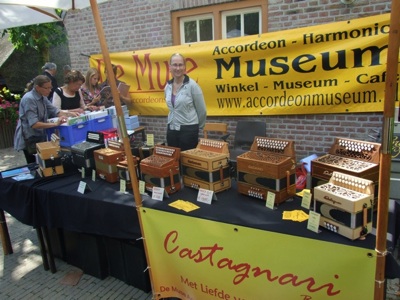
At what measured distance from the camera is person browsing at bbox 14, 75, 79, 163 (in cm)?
336

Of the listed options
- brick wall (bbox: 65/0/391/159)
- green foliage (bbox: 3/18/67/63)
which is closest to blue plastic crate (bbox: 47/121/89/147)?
brick wall (bbox: 65/0/391/159)

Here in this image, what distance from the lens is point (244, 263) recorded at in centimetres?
188

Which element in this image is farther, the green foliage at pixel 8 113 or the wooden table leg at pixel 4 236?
the green foliage at pixel 8 113

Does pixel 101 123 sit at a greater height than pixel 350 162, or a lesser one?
greater

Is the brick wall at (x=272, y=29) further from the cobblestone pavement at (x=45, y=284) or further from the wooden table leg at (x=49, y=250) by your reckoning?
the wooden table leg at (x=49, y=250)

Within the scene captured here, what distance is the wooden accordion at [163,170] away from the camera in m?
2.29

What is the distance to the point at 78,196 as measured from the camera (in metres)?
2.55

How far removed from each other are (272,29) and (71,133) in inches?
111

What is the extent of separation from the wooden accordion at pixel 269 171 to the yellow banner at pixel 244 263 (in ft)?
1.16

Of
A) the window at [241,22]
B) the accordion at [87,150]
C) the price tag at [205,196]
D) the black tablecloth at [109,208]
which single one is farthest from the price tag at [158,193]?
the window at [241,22]

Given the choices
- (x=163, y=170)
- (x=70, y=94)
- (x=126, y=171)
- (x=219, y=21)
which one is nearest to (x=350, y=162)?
(x=163, y=170)

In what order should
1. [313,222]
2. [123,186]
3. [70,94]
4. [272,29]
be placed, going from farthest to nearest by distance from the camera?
[272,29]
[70,94]
[123,186]
[313,222]

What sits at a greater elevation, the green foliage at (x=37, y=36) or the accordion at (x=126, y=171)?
the green foliage at (x=37, y=36)

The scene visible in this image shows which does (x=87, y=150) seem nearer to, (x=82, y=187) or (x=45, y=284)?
(x=82, y=187)
